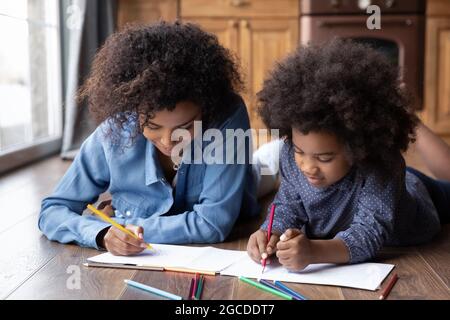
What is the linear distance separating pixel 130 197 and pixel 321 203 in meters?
0.47

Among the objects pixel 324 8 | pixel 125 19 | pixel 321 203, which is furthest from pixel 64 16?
pixel 321 203

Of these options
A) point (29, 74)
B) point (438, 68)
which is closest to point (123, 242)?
point (29, 74)

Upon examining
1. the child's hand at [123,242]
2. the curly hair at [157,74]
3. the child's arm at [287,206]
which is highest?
the curly hair at [157,74]

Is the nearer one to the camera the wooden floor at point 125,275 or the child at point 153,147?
the wooden floor at point 125,275

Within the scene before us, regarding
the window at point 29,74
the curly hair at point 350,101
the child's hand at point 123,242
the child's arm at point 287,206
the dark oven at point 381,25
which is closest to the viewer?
the curly hair at point 350,101

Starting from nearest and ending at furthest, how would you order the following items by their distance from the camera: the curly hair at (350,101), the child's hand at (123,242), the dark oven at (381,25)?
the curly hair at (350,101) < the child's hand at (123,242) < the dark oven at (381,25)

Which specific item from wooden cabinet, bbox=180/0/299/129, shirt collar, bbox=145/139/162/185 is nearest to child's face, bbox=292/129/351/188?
shirt collar, bbox=145/139/162/185

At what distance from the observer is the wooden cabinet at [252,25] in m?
3.29

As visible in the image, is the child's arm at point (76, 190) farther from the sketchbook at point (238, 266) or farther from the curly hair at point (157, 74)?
the sketchbook at point (238, 266)

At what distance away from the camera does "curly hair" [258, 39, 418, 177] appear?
1.21 meters

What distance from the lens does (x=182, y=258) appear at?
4.37 feet

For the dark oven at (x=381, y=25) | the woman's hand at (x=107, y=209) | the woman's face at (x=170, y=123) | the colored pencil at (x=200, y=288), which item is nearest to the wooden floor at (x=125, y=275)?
the colored pencil at (x=200, y=288)

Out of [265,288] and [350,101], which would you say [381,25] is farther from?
[265,288]

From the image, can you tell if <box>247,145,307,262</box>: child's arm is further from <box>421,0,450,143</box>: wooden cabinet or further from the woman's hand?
<box>421,0,450,143</box>: wooden cabinet
